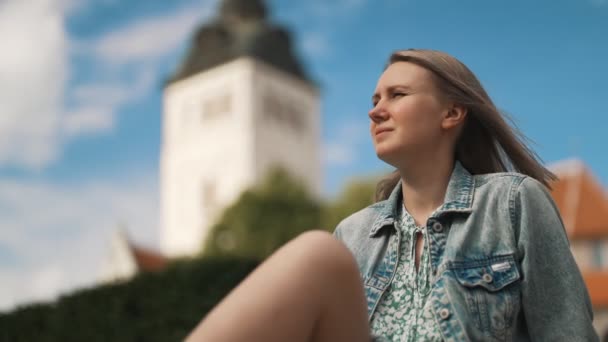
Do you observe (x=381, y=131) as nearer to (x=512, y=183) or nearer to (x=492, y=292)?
(x=512, y=183)

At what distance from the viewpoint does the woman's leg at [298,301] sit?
5.32 feet

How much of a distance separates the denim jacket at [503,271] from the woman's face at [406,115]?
0.60 ft

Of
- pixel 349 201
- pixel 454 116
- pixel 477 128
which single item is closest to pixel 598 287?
pixel 349 201

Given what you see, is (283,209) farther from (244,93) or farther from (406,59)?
(406,59)

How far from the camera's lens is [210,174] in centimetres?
4822

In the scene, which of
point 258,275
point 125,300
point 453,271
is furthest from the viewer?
point 125,300

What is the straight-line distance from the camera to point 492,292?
6.71 ft

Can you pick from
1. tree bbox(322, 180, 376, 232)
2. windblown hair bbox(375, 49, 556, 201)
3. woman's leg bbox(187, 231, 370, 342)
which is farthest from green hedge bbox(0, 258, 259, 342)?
tree bbox(322, 180, 376, 232)

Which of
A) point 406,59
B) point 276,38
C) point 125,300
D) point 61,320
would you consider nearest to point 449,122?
point 406,59

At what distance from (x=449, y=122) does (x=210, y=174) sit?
46.2 m

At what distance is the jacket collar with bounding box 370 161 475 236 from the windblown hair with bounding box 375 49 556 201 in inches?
3.7

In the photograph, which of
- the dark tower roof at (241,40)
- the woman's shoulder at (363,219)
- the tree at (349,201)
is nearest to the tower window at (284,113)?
the dark tower roof at (241,40)

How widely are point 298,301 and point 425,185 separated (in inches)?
29.4

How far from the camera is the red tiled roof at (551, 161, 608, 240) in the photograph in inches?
926
